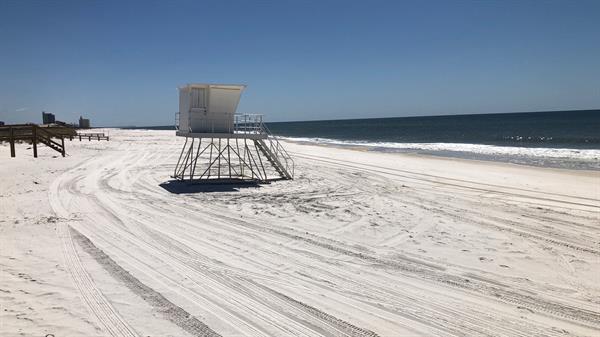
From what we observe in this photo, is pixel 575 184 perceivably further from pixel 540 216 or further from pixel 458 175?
pixel 540 216

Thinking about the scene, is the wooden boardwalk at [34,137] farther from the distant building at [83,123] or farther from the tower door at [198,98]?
the distant building at [83,123]

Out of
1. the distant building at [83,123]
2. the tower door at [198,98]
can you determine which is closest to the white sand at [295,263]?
the tower door at [198,98]

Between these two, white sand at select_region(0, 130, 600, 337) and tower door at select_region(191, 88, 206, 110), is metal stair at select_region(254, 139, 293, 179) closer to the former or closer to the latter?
tower door at select_region(191, 88, 206, 110)

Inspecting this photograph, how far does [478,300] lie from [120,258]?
587 centimetres

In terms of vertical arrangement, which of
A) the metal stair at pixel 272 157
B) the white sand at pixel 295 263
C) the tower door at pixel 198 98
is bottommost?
the white sand at pixel 295 263

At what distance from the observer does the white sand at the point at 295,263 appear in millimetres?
5492

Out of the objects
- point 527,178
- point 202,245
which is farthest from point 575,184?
point 202,245

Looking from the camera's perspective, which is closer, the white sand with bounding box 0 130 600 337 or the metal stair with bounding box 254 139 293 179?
the white sand with bounding box 0 130 600 337

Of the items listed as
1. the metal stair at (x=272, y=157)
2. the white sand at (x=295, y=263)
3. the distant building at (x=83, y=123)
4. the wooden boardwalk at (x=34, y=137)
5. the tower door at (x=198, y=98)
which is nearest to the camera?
Result: the white sand at (x=295, y=263)

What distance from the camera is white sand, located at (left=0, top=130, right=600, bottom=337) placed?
5492 mm

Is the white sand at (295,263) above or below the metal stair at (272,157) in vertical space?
below

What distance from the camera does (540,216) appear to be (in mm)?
12328

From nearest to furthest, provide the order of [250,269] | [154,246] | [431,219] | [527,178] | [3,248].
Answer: [250,269] < [3,248] < [154,246] < [431,219] < [527,178]

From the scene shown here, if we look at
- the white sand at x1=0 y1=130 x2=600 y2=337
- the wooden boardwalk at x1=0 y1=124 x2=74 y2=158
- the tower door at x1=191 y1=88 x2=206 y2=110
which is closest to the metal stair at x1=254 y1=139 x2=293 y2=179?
the tower door at x1=191 y1=88 x2=206 y2=110
